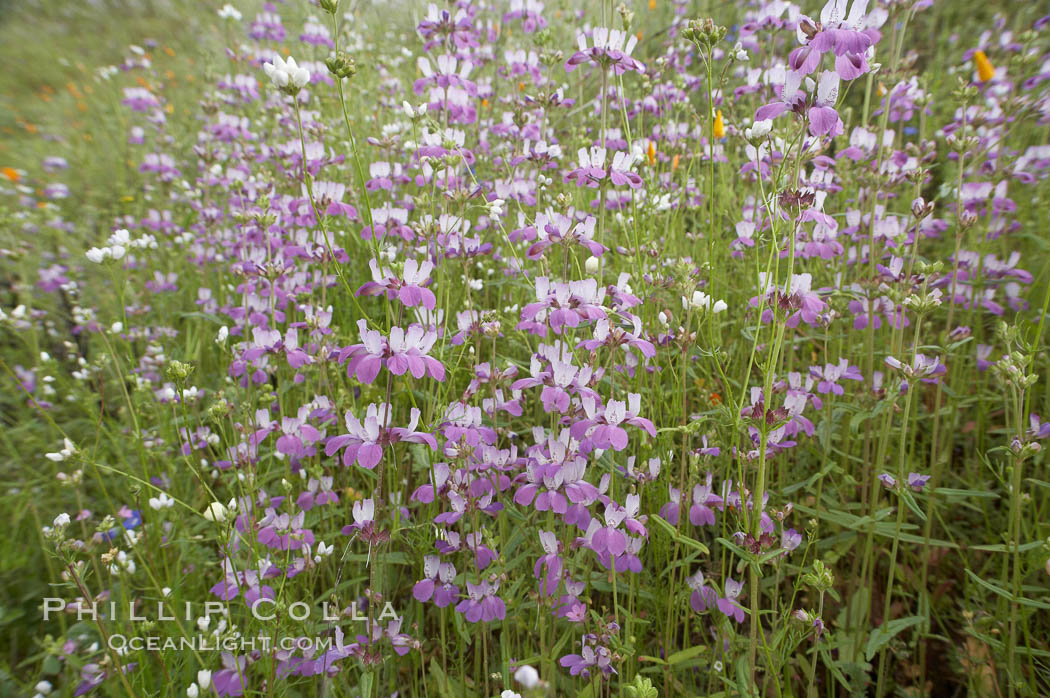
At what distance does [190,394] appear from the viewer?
2.08 m

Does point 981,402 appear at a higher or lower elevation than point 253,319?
lower

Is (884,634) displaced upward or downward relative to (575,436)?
downward

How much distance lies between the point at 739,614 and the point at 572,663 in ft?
1.52

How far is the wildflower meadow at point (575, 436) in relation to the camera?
154 centimetres

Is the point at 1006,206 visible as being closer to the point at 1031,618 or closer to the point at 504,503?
the point at 1031,618

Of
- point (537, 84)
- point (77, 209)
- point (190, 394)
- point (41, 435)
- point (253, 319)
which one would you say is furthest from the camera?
point (77, 209)

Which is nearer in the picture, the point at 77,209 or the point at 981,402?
the point at 981,402

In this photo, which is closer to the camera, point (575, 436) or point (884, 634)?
point (575, 436)

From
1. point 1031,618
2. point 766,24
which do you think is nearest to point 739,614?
point 1031,618

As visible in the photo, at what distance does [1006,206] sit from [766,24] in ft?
4.21

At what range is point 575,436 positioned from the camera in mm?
1422

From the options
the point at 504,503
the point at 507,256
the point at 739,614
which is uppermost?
the point at 507,256

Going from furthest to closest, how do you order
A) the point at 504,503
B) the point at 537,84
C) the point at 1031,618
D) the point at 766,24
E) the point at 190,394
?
the point at 537,84
the point at 766,24
the point at 190,394
the point at 1031,618
the point at 504,503

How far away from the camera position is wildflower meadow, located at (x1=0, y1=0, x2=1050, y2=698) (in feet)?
5.06
